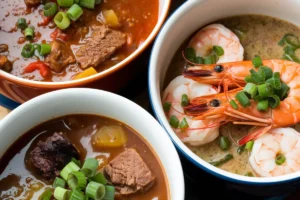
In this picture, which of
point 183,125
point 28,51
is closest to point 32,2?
point 28,51

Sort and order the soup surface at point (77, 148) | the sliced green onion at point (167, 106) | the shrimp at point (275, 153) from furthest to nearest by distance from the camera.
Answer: the sliced green onion at point (167, 106)
the shrimp at point (275, 153)
the soup surface at point (77, 148)

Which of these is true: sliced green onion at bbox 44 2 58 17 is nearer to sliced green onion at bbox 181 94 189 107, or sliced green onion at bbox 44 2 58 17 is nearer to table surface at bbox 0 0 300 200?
table surface at bbox 0 0 300 200

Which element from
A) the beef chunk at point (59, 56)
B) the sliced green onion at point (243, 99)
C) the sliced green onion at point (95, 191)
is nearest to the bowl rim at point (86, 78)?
the beef chunk at point (59, 56)

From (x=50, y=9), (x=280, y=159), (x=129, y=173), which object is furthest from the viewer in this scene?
(x=50, y=9)

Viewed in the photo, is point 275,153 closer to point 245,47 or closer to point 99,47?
point 245,47

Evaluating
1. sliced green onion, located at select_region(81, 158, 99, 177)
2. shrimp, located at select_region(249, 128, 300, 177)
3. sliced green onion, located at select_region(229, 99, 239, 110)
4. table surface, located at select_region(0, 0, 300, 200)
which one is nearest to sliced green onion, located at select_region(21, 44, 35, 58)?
table surface, located at select_region(0, 0, 300, 200)

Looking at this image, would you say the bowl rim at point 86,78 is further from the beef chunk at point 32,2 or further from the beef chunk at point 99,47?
the beef chunk at point 32,2
